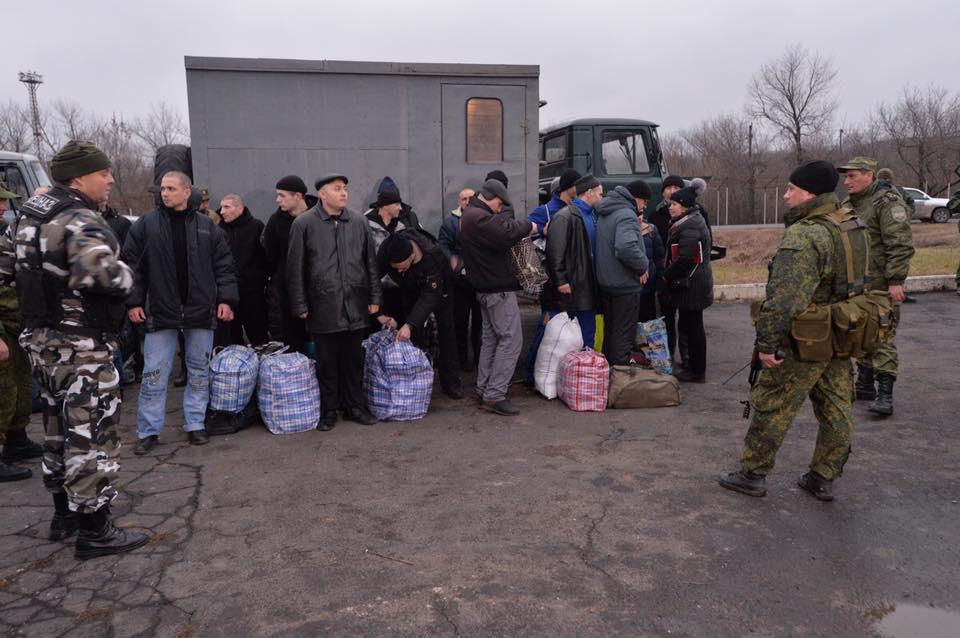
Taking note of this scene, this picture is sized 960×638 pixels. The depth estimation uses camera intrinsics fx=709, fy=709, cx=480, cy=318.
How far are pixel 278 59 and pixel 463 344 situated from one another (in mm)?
3195

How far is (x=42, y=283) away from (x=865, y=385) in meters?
5.87

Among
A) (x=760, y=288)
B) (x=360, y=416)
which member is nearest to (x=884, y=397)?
(x=360, y=416)

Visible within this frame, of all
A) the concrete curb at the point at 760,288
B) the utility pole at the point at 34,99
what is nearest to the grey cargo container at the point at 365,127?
the concrete curb at the point at 760,288

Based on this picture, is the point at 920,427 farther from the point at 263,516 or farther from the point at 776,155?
the point at 776,155

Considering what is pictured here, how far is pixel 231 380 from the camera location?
517cm

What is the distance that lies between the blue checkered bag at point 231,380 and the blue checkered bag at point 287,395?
0.09 m

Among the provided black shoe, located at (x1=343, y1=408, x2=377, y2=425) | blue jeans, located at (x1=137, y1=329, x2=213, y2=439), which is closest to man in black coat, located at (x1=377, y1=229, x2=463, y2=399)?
black shoe, located at (x1=343, y1=408, x2=377, y2=425)

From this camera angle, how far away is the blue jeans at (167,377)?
4871 millimetres

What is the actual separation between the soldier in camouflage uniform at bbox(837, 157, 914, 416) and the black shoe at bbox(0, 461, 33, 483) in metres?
5.85

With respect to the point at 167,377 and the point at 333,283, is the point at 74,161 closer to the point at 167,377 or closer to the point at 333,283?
the point at 167,377

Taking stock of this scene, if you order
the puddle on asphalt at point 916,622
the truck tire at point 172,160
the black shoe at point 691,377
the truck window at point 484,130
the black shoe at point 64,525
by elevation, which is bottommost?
the puddle on asphalt at point 916,622

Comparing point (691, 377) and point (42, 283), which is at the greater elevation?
point (42, 283)

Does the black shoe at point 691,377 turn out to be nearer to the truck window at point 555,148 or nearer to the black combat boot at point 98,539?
the black combat boot at point 98,539

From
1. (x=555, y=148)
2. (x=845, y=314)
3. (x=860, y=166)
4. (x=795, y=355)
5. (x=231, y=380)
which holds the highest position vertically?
(x=555, y=148)
